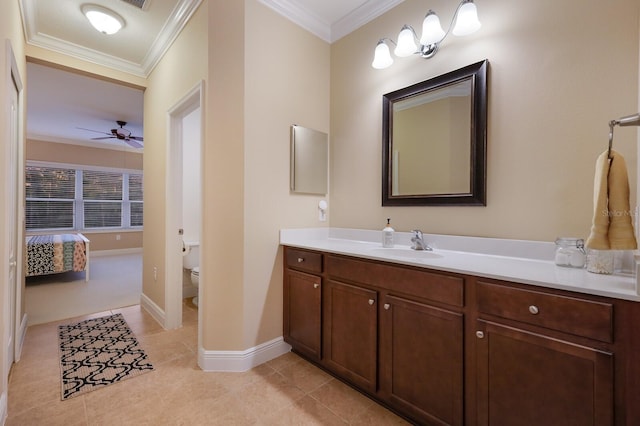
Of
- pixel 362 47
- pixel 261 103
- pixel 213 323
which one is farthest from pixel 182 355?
pixel 362 47

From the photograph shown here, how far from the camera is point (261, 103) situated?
2.15 metres

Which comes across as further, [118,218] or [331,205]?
[118,218]

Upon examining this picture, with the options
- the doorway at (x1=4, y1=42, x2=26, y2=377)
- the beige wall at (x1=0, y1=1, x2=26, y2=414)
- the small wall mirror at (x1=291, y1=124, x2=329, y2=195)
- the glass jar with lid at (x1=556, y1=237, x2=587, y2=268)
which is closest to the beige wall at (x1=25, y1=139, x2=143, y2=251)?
the doorway at (x1=4, y1=42, x2=26, y2=377)

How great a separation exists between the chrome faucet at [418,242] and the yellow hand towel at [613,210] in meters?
0.85

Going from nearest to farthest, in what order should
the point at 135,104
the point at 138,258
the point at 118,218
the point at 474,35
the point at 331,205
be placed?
1. the point at 474,35
2. the point at 331,205
3. the point at 135,104
4. the point at 138,258
5. the point at 118,218

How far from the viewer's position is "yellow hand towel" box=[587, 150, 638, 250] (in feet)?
3.67

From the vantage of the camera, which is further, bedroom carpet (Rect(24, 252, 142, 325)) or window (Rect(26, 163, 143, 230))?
window (Rect(26, 163, 143, 230))

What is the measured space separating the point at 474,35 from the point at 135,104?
177 inches

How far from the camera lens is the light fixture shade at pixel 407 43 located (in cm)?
193

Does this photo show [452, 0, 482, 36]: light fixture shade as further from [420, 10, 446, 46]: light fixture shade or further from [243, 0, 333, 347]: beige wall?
[243, 0, 333, 347]: beige wall

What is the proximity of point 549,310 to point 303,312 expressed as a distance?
1471 mm

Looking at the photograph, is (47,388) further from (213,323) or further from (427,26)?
(427,26)

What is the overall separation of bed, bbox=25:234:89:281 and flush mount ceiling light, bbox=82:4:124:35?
3.51 metres

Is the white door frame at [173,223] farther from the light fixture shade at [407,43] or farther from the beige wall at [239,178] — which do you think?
the light fixture shade at [407,43]
